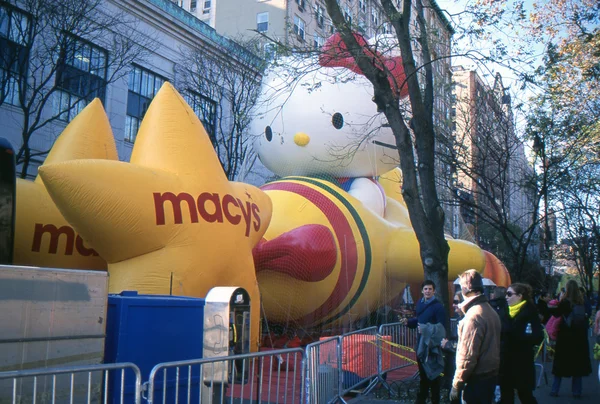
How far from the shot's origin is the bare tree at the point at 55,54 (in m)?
14.6

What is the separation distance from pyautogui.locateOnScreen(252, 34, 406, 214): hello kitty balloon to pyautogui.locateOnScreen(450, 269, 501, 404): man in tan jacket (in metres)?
6.66

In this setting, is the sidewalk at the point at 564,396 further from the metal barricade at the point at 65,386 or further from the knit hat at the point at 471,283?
the metal barricade at the point at 65,386

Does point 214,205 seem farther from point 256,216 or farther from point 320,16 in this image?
point 320,16

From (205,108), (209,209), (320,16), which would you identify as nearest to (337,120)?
(320,16)

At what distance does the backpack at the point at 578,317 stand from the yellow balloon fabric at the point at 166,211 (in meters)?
4.44

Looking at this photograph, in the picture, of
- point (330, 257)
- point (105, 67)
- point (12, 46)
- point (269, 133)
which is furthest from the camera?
point (105, 67)

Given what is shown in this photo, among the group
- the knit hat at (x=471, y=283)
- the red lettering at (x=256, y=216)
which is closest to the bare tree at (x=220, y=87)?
the red lettering at (x=256, y=216)

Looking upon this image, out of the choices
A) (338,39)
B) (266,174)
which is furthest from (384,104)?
(266,174)

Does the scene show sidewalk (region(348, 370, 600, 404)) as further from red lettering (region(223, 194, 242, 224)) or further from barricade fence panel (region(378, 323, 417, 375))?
red lettering (region(223, 194, 242, 224))

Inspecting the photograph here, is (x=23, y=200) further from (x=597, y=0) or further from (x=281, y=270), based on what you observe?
(x=597, y=0)

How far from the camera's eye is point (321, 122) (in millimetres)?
11641

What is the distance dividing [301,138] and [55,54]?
25.6 ft

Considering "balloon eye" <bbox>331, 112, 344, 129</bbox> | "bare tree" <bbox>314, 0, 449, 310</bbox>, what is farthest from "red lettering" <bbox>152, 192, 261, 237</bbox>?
"balloon eye" <bbox>331, 112, 344, 129</bbox>

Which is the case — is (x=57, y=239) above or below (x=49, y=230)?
below
